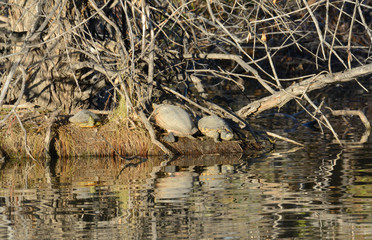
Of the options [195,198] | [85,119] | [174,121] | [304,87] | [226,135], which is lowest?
[195,198]

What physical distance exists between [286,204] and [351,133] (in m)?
5.32

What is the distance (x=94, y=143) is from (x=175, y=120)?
121 centimetres

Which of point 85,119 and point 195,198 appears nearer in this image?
point 195,198

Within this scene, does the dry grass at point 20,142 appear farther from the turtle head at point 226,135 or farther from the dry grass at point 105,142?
the turtle head at point 226,135

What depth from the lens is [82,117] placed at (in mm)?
8953

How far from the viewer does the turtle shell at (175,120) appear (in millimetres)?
8641

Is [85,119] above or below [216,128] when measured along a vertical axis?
above

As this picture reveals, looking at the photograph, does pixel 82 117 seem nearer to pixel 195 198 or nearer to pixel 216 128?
pixel 216 128

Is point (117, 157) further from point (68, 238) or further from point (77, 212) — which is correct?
point (68, 238)

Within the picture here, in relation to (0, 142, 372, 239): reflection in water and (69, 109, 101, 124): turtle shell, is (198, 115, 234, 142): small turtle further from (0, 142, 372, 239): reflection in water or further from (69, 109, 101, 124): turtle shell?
(69, 109, 101, 124): turtle shell

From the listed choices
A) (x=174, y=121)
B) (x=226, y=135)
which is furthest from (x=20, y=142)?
(x=226, y=135)

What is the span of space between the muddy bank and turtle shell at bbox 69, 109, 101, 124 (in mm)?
119

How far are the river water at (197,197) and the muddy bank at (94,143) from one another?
30 cm

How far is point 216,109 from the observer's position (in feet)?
31.8
